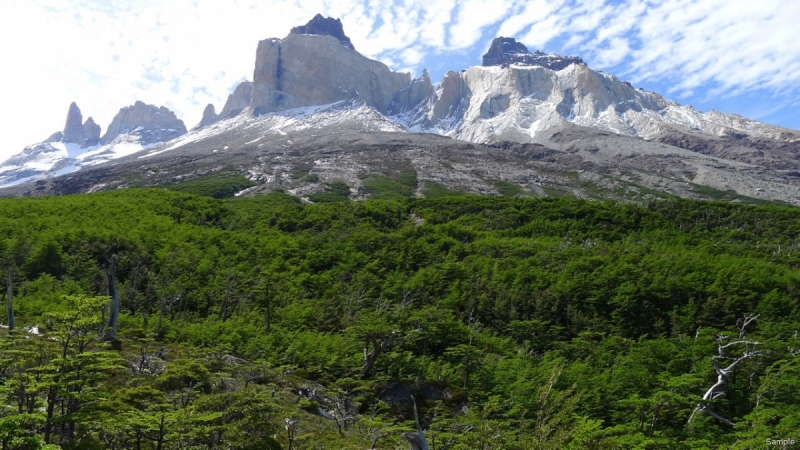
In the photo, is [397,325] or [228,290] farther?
[228,290]

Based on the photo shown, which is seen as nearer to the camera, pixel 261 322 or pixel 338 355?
pixel 338 355

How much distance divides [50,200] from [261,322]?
64.4 m

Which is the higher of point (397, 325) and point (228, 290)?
point (228, 290)

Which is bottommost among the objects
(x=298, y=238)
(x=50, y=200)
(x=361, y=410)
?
(x=361, y=410)

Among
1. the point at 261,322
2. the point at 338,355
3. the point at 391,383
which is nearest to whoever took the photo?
the point at 391,383

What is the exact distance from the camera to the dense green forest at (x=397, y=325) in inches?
622

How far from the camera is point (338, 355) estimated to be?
35.2 m

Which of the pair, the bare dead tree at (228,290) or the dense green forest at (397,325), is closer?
the dense green forest at (397,325)

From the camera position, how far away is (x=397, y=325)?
36.5m

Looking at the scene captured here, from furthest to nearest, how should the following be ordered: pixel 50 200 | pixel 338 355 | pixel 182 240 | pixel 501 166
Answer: pixel 501 166 → pixel 50 200 → pixel 182 240 → pixel 338 355

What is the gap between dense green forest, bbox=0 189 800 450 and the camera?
1580 centimetres

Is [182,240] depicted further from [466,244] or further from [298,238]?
[466,244]

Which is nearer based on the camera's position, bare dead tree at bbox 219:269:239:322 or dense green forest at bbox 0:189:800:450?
dense green forest at bbox 0:189:800:450

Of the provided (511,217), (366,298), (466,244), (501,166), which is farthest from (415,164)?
(366,298)
